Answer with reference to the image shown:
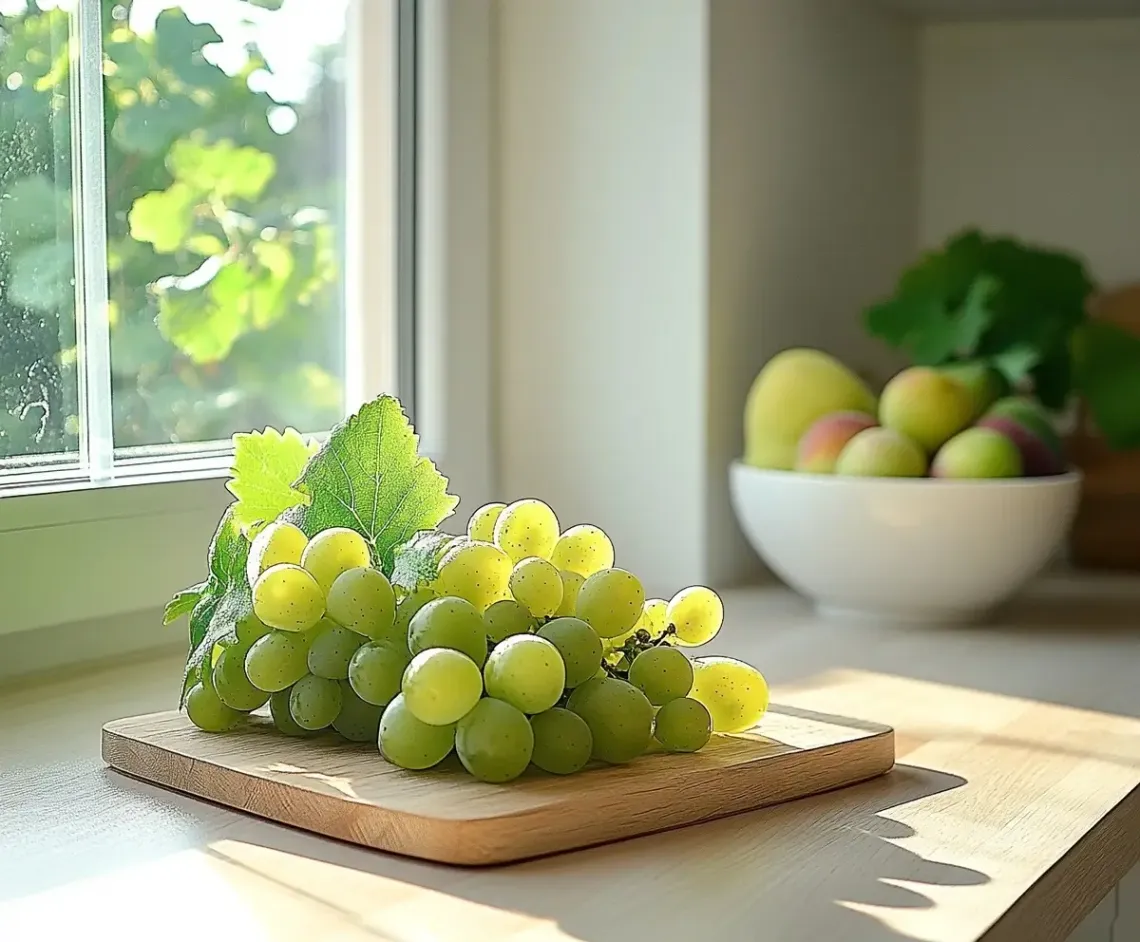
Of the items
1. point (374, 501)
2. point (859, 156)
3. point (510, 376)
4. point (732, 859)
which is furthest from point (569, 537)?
point (859, 156)

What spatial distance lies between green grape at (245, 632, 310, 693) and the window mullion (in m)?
0.39

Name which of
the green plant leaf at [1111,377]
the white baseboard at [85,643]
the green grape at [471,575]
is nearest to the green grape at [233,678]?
the green grape at [471,575]

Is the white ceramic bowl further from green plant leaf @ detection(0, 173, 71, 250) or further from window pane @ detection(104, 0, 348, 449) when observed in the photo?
green plant leaf @ detection(0, 173, 71, 250)

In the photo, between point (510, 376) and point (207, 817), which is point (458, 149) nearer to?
point (510, 376)

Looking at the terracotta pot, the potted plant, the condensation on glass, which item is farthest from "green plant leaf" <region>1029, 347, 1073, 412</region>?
the condensation on glass

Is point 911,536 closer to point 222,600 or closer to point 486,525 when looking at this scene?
point 486,525

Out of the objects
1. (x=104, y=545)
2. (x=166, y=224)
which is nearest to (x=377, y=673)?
(x=104, y=545)

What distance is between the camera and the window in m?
1.03

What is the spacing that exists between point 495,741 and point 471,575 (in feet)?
0.30

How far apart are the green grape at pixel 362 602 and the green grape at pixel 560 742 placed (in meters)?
0.09

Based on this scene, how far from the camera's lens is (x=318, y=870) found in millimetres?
635

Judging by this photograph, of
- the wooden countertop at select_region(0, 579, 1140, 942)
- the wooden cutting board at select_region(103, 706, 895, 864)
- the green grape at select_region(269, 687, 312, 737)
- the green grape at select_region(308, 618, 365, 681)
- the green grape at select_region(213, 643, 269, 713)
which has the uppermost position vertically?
the green grape at select_region(308, 618, 365, 681)

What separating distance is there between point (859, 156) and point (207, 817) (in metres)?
1.14

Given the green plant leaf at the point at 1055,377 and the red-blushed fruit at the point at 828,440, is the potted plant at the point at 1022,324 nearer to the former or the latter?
the green plant leaf at the point at 1055,377
